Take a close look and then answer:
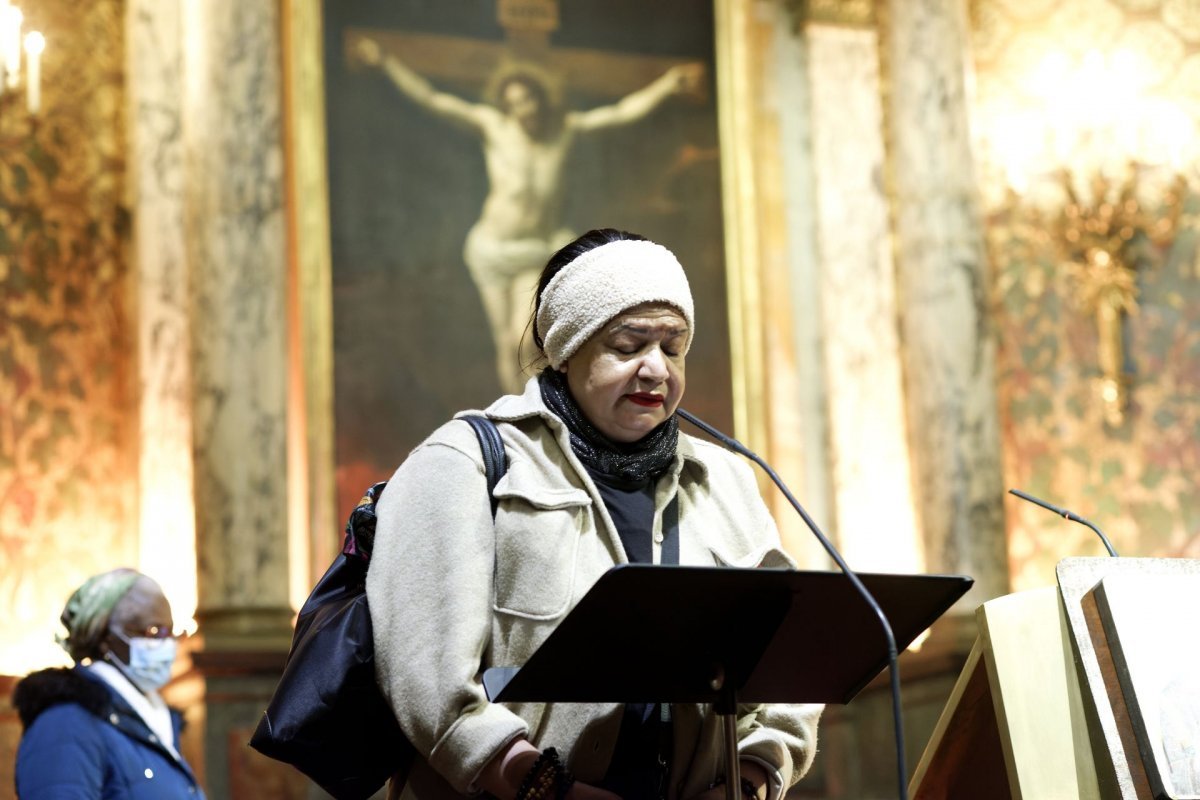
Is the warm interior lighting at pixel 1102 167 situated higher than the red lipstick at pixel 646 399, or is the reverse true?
the warm interior lighting at pixel 1102 167

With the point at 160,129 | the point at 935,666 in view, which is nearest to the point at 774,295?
the point at 935,666

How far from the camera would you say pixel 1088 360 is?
26.0ft

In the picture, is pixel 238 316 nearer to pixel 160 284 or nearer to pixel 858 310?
pixel 160 284

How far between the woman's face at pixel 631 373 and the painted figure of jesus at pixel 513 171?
189 inches

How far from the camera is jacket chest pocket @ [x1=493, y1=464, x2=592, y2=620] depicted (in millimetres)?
2385

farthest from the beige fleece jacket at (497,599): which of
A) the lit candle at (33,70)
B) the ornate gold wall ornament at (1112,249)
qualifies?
the ornate gold wall ornament at (1112,249)

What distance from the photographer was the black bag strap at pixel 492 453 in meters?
2.47

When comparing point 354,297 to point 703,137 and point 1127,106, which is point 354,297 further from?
point 1127,106

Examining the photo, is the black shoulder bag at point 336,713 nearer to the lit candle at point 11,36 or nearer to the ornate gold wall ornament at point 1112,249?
the lit candle at point 11,36

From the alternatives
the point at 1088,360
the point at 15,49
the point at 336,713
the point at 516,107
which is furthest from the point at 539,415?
the point at 1088,360

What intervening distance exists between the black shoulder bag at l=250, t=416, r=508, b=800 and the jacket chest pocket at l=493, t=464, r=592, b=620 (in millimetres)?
211

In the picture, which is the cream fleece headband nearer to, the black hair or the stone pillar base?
the black hair

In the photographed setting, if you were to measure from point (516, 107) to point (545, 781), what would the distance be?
5.78m

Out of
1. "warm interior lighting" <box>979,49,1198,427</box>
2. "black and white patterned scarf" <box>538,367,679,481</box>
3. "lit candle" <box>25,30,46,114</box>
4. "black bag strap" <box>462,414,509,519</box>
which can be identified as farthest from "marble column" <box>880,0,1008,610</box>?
"black bag strap" <box>462,414,509,519</box>
